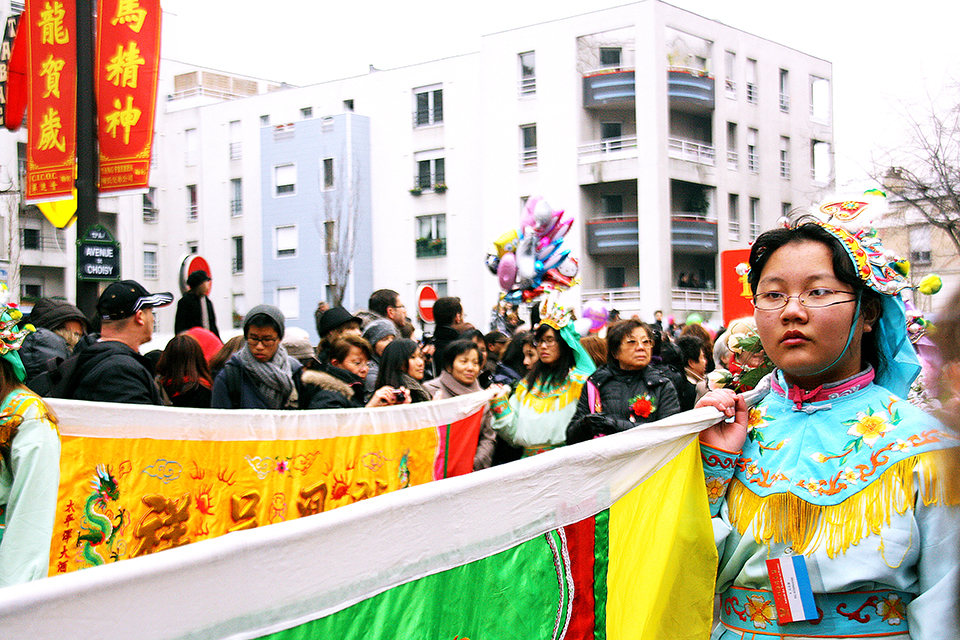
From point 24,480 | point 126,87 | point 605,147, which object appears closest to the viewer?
point 24,480

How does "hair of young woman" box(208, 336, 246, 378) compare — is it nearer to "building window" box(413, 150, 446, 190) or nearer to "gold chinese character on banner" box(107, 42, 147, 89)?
"gold chinese character on banner" box(107, 42, 147, 89)

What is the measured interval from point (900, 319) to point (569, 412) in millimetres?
3840

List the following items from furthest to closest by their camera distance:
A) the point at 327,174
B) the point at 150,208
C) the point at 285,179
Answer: the point at 150,208 → the point at 285,179 → the point at 327,174

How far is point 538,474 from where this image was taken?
2.25m

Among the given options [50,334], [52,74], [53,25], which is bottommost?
[50,334]

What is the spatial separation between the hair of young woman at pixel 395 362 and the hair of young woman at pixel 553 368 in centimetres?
87

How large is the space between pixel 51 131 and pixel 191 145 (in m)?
34.3

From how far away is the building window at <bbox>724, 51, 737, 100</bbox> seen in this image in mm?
33531

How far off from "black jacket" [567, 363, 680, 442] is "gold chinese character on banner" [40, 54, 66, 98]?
5.76 metres

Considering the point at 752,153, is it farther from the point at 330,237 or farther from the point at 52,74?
the point at 52,74

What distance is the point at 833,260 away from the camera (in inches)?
91.7

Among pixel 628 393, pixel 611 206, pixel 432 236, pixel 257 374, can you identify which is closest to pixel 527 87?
pixel 611 206

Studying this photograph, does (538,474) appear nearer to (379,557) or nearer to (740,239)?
(379,557)

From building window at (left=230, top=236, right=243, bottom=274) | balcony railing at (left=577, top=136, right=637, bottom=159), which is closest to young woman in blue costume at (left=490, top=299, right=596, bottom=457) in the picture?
balcony railing at (left=577, top=136, right=637, bottom=159)
